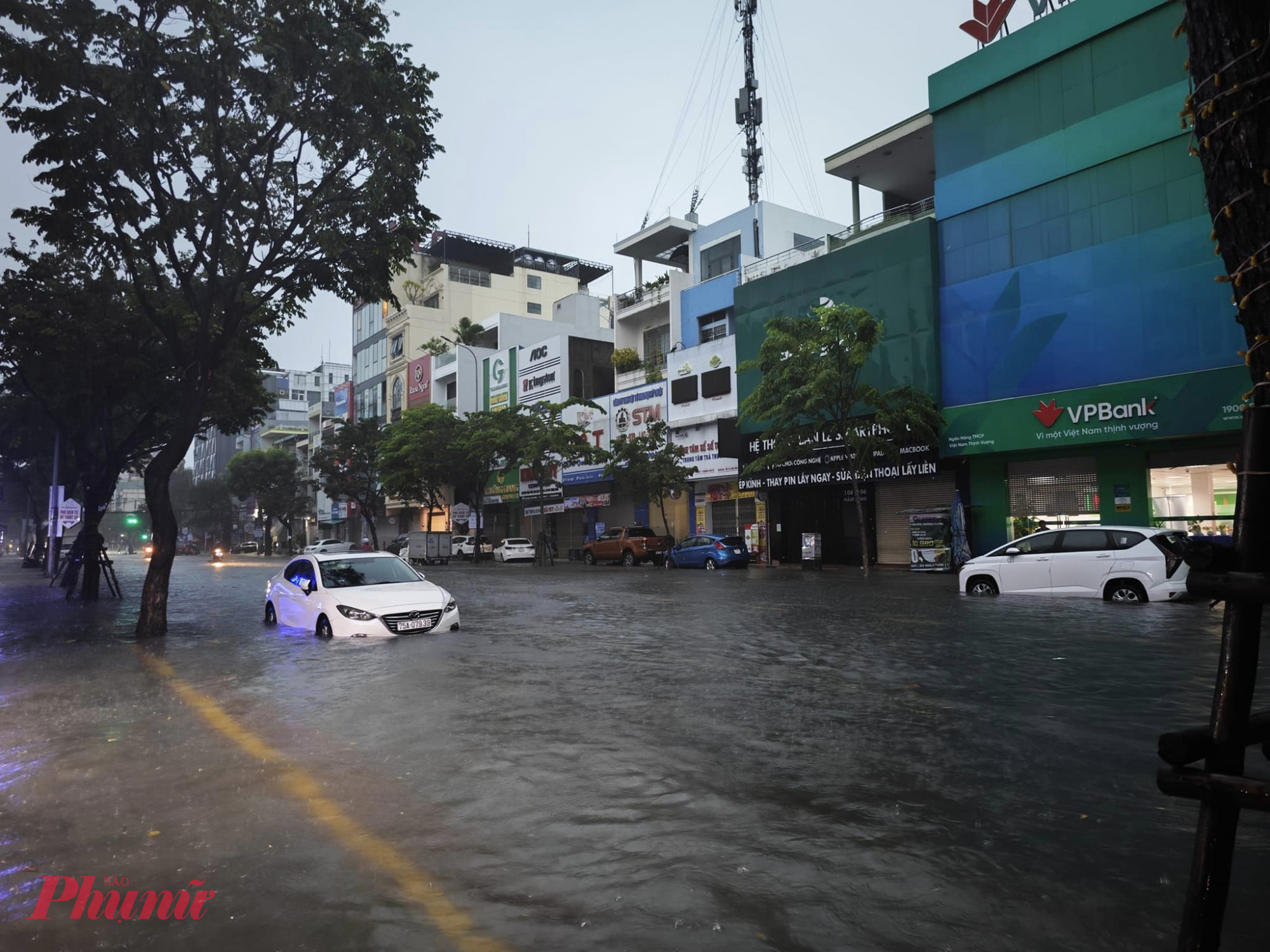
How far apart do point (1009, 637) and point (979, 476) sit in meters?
17.2

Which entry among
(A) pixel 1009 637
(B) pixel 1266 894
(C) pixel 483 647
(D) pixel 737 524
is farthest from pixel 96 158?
(D) pixel 737 524

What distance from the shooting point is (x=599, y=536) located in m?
39.9

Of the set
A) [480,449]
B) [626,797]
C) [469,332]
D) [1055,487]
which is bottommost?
[626,797]

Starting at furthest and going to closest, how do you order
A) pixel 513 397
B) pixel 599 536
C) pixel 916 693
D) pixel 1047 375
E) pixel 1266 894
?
pixel 513 397 → pixel 599 536 → pixel 1047 375 → pixel 916 693 → pixel 1266 894

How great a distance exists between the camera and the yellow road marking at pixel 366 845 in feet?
10.2

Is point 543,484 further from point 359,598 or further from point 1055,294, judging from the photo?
point 359,598

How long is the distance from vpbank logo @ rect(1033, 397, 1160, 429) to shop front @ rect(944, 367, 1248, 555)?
0.08 ft

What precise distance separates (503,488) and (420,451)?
7603mm

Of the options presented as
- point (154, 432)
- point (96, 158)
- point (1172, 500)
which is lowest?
point (1172, 500)

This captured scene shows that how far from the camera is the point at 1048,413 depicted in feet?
78.2

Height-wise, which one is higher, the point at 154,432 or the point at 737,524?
the point at 154,432

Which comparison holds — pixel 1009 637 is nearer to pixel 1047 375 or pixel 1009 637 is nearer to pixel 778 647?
pixel 778 647

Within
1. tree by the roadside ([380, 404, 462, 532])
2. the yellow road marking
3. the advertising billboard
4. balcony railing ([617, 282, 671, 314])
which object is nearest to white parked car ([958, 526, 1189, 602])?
the yellow road marking

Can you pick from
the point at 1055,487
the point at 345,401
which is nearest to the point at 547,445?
the point at 1055,487
